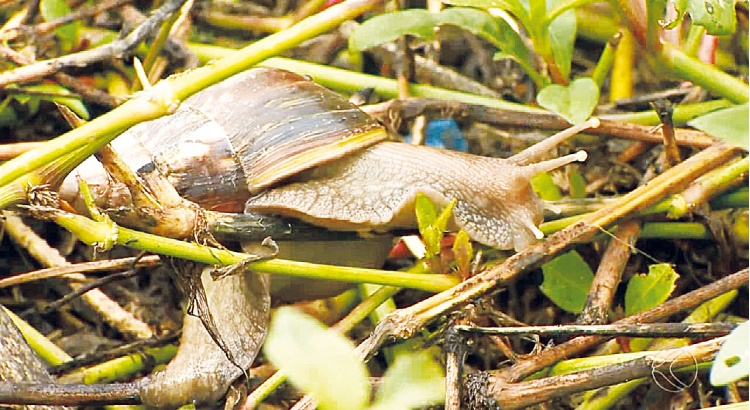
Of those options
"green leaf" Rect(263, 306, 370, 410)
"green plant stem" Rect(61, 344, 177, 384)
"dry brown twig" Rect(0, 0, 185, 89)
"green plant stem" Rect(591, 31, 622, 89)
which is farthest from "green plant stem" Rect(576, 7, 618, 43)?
"green leaf" Rect(263, 306, 370, 410)

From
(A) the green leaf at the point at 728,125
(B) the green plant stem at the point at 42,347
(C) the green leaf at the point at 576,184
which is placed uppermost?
(A) the green leaf at the point at 728,125

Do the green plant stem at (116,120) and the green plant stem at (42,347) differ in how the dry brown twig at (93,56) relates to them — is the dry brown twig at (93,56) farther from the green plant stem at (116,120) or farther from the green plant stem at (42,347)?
the green plant stem at (116,120)

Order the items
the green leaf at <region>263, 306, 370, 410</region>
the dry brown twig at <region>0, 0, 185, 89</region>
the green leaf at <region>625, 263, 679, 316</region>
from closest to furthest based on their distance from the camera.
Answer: the green leaf at <region>263, 306, 370, 410</region> < the green leaf at <region>625, 263, 679, 316</region> < the dry brown twig at <region>0, 0, 185, 89</region>

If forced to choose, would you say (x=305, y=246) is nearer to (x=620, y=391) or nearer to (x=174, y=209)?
(x=174, y=209)

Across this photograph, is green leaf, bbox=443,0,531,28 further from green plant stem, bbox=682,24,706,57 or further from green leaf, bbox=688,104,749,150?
green leaf, bbox=688,104,749,150

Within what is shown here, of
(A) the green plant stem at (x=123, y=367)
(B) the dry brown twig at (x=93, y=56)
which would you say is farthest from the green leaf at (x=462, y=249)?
(B) the dry brown twig at (x=93, y=56)

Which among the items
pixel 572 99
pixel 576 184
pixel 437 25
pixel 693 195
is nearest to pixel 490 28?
pixel 437 25

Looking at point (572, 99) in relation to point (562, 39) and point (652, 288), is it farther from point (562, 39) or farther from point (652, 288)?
point (652, 288)
